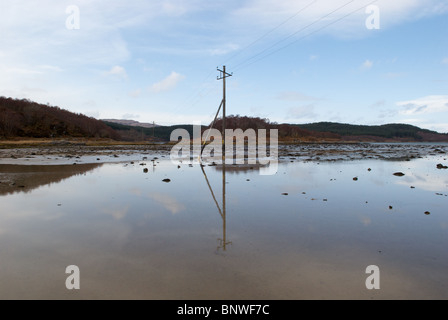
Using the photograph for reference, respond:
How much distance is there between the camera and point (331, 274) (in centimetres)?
436

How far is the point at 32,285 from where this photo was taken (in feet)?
13.1

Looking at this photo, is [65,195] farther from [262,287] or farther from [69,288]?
[262,287]

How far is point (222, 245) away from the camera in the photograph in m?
5.64

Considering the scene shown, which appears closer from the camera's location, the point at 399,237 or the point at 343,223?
the point at 399,237

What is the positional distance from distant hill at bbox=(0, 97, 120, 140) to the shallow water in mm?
104715

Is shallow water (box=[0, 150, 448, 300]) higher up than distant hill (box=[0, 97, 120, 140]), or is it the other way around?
distant hill (box=[0, 97, 120, 140])

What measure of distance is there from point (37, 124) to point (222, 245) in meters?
133

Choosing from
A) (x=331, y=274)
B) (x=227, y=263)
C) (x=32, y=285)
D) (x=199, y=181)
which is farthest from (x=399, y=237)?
(x=199, y=181)

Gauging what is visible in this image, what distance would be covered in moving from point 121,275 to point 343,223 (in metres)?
5.34

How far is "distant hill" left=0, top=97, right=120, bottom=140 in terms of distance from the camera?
334 feet

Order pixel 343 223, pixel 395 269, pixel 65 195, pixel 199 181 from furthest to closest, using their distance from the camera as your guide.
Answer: pixel 199 181, pixel 65 195, pixel 343 223, pixel 395 269

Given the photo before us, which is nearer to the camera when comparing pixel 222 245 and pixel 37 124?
pixel 222 245
